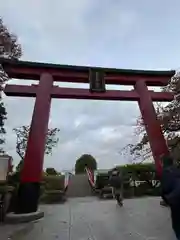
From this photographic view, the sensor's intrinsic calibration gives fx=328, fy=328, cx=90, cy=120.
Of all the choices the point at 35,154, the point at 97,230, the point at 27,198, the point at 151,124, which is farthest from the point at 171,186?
the point at 151,124

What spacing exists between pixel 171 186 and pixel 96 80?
10825 mm

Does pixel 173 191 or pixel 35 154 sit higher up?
pixel 35 154

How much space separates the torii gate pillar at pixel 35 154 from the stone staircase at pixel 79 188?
555 inches

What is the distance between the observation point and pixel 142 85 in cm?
1586

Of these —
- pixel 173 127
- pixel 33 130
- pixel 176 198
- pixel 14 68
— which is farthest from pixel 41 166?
pixel 173 127

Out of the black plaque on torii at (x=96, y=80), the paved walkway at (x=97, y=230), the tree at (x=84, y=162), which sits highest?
the tree at (x=84, y=162)

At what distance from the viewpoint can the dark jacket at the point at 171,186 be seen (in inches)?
181

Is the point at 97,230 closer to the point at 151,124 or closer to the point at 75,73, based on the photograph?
the point at 151,124

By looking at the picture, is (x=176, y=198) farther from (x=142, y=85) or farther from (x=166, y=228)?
(x=142, y=85)

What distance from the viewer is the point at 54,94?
1442 cm

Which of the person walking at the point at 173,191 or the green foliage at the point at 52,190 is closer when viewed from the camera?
the person walking at the point at 173,191

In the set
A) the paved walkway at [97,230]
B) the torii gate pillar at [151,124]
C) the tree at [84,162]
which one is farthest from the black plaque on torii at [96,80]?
the tree at [84,162]

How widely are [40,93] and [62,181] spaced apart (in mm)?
11249

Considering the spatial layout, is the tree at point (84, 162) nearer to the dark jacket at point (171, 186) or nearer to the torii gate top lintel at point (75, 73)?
the torii gate top lintel at point (75, 73)
